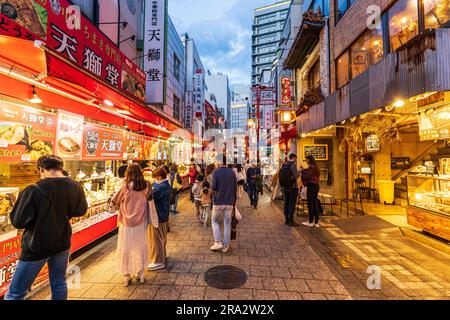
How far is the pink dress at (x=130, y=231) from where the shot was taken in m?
3.73

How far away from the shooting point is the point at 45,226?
2.55 metres

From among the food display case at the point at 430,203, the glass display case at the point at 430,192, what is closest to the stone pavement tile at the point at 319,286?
the food display case at the point at 430,203

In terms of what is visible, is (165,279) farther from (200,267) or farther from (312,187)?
(312,187)

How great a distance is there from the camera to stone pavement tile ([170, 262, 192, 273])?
4.28 metres

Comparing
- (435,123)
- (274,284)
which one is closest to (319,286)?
(274,284)

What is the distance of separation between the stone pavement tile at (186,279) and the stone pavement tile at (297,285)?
1.72m

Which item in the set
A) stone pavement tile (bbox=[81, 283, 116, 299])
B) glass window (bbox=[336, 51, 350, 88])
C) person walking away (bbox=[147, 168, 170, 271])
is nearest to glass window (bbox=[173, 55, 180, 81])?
glass window (bbox=[336, 51, 350, 88])

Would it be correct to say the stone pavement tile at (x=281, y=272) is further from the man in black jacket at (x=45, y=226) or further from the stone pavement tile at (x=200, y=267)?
the man in black jacket at (x=45, y=226)

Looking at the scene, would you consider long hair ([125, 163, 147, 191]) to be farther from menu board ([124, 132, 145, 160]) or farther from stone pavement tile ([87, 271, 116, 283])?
menu board ([124, 132, 145, 160])

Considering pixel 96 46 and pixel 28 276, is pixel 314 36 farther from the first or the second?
pixel 28 276

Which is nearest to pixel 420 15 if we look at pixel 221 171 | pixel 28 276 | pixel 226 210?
pixel 221 171

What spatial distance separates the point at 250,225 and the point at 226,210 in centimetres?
257

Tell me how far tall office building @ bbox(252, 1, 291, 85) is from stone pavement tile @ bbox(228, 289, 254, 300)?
220 feet
